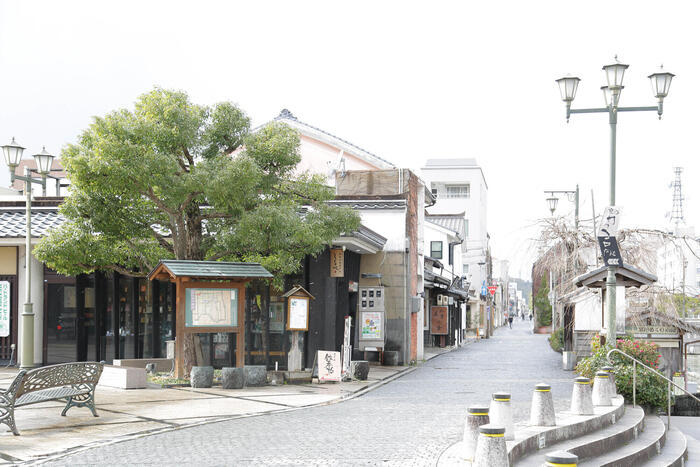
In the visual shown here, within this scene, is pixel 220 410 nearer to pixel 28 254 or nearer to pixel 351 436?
pixel 351 436

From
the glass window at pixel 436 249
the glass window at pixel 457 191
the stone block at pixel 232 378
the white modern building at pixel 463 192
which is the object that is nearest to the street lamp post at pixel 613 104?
the stone block at pixel 232 378

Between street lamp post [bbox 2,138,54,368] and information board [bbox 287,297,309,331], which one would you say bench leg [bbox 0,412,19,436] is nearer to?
street lamp post [bbox 2,138,54,368]

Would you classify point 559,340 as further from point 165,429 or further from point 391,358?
point 165,429

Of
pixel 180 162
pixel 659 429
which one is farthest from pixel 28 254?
pixel 659 429

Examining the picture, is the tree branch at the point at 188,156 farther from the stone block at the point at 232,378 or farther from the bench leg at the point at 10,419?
the bench leg at the point at 10,419

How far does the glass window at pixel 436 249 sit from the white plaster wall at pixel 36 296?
979 inches

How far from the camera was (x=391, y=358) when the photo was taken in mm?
24656

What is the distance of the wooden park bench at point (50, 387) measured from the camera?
9.91 m

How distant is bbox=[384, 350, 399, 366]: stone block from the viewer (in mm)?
24656

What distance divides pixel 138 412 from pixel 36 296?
10.1m

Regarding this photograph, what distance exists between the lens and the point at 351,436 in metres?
10.3

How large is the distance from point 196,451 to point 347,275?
1386cm

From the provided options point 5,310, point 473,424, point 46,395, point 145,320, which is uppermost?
point 5,310

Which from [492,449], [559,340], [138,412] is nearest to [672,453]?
[492,449]
